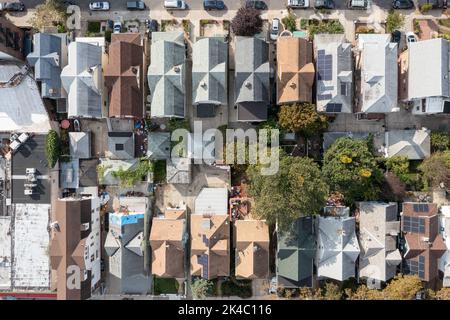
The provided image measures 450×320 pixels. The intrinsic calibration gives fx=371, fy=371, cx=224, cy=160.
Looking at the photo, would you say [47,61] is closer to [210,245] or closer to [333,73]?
[210,245]

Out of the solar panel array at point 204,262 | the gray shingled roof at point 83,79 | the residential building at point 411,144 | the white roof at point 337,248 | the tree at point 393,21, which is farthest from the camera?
the tree at point 393,21

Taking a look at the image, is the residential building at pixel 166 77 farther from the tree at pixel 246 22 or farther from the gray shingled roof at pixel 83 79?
the tree at pixel 246 22

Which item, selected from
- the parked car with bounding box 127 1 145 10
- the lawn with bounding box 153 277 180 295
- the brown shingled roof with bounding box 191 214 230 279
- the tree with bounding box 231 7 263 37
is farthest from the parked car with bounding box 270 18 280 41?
the lawn with bounding box 153 277 180 295

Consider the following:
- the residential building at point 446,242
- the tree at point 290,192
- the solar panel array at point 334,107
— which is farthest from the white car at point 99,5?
the residential building at point 446,242

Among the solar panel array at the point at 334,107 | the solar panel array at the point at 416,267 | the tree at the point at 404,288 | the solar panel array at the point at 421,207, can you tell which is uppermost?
the solar panel array at the point at 334,107

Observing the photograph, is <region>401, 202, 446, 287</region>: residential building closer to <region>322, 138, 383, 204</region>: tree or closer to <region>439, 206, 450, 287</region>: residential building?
<region>439, 206, 450, 287</region>: residential building

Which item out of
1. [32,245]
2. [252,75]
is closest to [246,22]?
[252,75]
